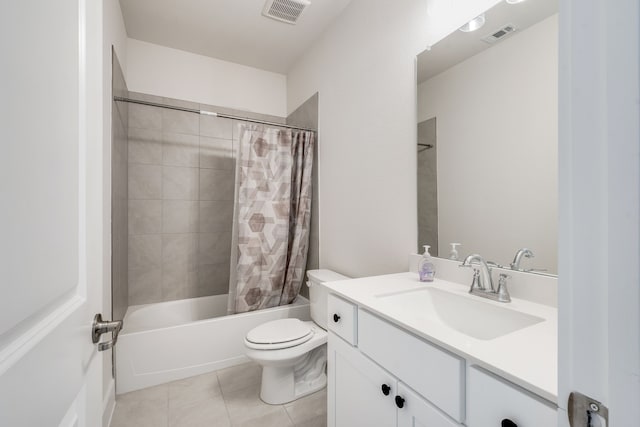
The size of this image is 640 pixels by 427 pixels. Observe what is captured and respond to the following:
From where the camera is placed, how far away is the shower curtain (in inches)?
88.4

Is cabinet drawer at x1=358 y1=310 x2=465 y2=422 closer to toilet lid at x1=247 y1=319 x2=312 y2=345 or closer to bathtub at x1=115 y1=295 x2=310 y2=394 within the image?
toilet lid at x1=247 y1=319 x2=312 y2=345

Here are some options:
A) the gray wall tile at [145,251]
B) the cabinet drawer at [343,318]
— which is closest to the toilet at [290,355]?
the cabinet drawer at [343,318]

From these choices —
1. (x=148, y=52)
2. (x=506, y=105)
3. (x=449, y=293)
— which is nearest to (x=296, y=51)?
(x=148, y=52)

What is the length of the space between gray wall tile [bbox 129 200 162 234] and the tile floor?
1263 millimetres

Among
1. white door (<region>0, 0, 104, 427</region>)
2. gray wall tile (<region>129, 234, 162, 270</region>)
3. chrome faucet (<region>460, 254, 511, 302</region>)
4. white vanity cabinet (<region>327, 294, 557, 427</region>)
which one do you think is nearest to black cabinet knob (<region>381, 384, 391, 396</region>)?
white vanity cabinet (<region>327, 294, 557, 427</region>)

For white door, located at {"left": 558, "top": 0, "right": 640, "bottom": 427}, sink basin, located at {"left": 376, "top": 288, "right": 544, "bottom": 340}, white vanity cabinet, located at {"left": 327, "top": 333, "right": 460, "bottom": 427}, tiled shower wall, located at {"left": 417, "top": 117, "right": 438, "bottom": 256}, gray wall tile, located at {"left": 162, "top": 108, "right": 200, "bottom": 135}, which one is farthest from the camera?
gray wall tile, located at {"left": 162, "top": 108, "right": 200, "bottom": 135}

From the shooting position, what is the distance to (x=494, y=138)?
3.81ft

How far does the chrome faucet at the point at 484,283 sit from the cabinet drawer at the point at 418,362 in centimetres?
42

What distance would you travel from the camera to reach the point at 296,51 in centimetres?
261

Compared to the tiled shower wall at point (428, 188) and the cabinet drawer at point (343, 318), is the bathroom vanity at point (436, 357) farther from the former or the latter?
the tiled shower wall at point (428, 188)

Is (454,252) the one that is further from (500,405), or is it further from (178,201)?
(178,201)

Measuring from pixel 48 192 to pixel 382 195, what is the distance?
5.00ft

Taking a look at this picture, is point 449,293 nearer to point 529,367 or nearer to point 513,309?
point 513,309

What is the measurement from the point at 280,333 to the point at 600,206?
1722mm
